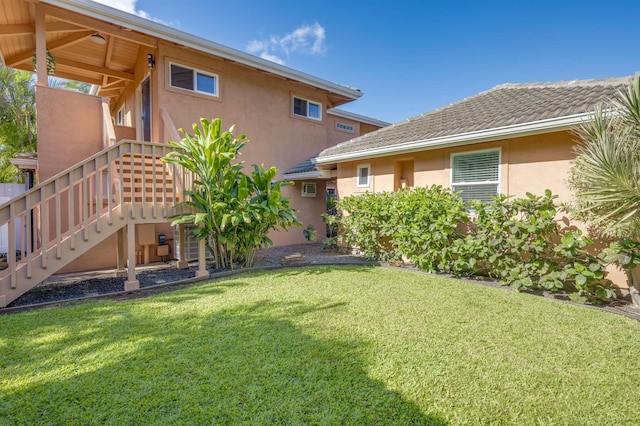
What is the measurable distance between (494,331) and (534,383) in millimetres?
1100

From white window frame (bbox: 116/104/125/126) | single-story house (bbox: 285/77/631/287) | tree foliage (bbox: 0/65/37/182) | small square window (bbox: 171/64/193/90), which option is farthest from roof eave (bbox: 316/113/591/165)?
tree foliage (bbox: 0/65/37/182)

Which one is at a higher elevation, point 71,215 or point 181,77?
point 181,77

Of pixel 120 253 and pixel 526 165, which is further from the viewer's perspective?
pixel 120 253

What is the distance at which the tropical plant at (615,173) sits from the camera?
4.31 m

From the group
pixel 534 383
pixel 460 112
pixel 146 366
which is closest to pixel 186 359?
pixel 146 366

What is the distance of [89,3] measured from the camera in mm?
6816

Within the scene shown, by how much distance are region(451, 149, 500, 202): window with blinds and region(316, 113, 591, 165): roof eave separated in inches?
19.4

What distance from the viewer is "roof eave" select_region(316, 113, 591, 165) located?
17.3ft

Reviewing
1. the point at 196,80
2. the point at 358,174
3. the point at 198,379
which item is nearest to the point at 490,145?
the point at 358,174

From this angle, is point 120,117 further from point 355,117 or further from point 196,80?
point 355,117

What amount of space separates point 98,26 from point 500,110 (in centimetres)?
954

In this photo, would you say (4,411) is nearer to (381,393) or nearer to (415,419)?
(381,393)

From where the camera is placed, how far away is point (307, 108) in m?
12.3

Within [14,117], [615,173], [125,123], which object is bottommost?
[615,173]
